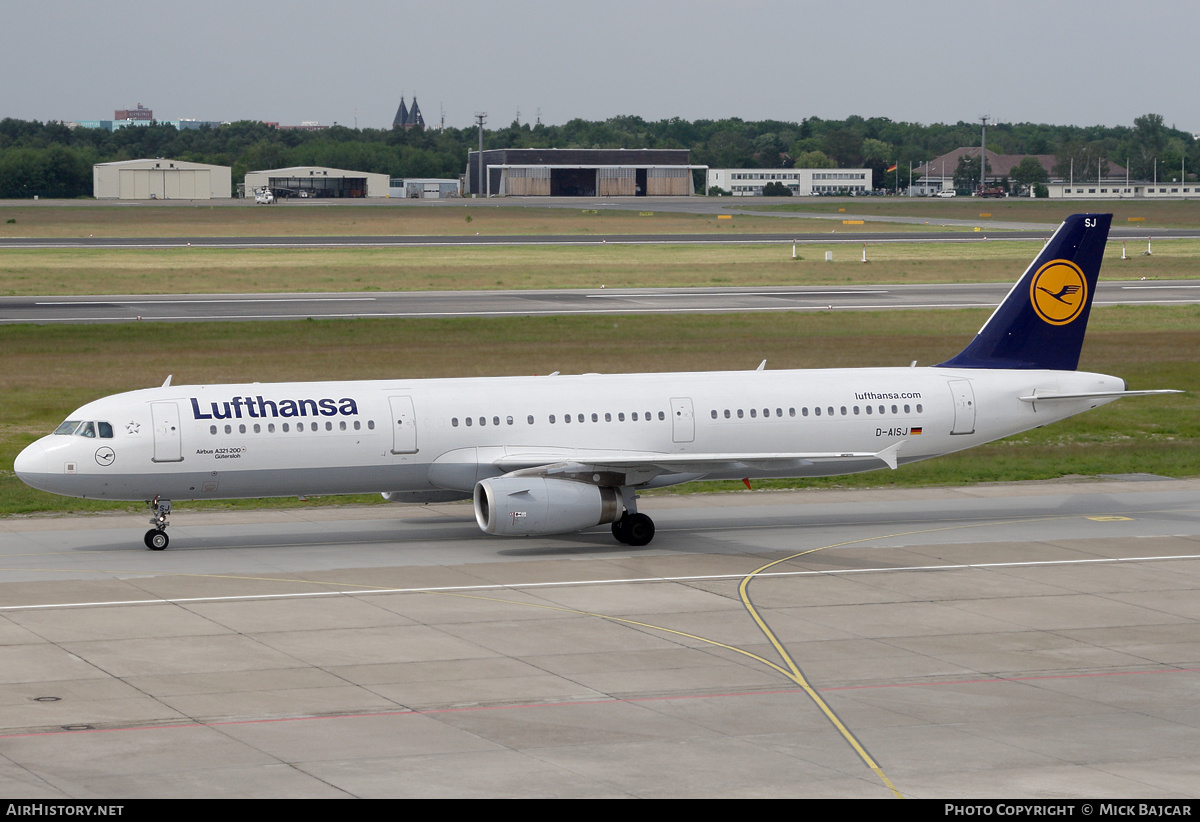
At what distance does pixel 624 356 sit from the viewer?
212ft

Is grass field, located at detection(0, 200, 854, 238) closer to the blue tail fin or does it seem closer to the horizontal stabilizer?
Answer: the blue tail fin

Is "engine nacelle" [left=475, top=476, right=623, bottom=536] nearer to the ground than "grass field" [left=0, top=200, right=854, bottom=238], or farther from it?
nearer to the ground

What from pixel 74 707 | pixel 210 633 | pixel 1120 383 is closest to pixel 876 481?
pixel 1120 383

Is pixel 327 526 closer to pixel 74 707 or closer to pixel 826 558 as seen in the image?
pixel 826 558

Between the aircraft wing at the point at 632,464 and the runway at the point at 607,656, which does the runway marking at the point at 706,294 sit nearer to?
the runway at the point at 607,656

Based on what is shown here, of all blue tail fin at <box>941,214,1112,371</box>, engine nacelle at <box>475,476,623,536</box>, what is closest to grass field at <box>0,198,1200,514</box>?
blue tail fin at <box>941,214,1112,371</box>

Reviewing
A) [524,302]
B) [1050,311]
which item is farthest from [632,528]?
[524,302]

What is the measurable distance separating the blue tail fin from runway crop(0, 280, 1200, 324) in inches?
1753

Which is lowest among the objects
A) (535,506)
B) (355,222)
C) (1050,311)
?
(535,506)

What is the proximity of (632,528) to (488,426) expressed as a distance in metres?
4.03

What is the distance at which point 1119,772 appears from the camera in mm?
18438

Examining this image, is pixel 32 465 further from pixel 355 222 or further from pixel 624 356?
pixel 355 222

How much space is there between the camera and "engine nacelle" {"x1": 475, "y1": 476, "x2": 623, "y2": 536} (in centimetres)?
3173
